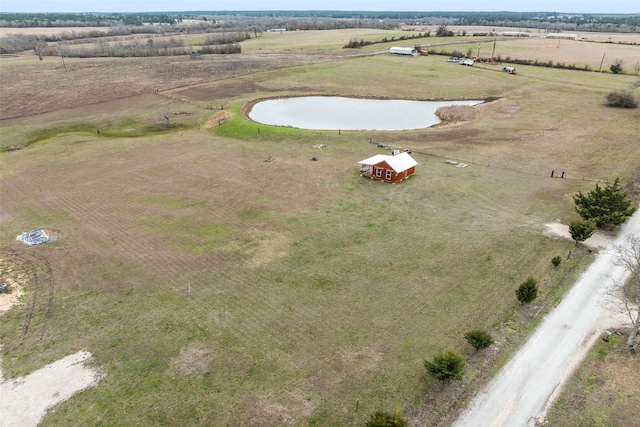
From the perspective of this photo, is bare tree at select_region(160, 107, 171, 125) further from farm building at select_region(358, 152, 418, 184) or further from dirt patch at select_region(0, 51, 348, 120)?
farm building at select_region(358, 152, 418, 184)

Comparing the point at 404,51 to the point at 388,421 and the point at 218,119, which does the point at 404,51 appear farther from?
the point at 388,421

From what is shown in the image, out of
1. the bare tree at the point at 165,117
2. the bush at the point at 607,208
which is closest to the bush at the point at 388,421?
the bush at the point at 607,208

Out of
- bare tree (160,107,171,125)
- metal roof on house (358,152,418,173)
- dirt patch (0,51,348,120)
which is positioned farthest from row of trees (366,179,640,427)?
dirt patch (0,51,348,120)

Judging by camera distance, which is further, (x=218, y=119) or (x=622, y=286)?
(x=218, y=119)

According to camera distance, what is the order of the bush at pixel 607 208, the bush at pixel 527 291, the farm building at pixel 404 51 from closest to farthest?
the bush at pixel 527 291 → the bush at pixel 607 208 → the farm building at pixel 404 51

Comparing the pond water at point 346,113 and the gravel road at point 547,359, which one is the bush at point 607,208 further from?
the pond water at point 346,113

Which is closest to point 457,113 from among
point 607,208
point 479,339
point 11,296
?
point 607,208
